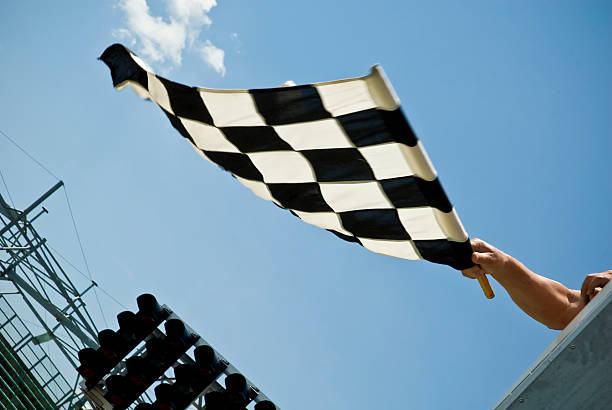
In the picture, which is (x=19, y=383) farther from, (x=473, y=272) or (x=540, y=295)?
(x=540, y=295)

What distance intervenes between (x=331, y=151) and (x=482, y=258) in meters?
0.56

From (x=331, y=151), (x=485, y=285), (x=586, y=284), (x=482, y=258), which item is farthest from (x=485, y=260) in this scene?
(x=331, y=151)

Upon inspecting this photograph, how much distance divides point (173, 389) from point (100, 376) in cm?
52

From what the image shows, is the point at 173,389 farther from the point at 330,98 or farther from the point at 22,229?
the point at 22,229

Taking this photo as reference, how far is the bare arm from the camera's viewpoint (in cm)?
144

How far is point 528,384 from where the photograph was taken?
95 centimetres

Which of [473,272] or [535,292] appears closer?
[535,292]

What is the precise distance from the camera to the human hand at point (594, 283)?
125 cm

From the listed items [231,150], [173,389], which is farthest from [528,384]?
[173,389]

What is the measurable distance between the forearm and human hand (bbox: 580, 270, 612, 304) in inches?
4.4

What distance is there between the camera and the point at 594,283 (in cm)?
127

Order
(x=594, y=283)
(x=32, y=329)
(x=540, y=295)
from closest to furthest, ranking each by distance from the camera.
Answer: (x=594, y=283)
(x=540, y=295)
(x=32, y=329)

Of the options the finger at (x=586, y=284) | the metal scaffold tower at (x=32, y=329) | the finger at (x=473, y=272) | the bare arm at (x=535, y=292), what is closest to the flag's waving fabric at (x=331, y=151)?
the finger at (x=473, y=272)

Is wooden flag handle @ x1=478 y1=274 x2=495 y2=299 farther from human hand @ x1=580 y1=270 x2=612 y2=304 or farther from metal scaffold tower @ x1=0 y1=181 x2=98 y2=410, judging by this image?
metal scaffold tower @ x1=0 y1=181 x2=98 y2=410
